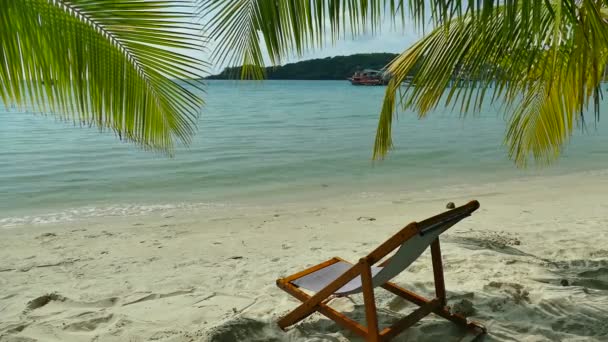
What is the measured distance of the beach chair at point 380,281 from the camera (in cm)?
235

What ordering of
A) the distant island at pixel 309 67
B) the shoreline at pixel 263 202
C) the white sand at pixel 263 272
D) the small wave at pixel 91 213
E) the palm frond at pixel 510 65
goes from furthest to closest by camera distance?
the shoreline at pixel 263 202 → the small wave at pixel 91 213 → the white sand at pixel 263 272 → the palm frond at pixel 510 65 → the distant island at pixel 309 67

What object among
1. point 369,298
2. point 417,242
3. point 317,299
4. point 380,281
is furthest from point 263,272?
point 417,242

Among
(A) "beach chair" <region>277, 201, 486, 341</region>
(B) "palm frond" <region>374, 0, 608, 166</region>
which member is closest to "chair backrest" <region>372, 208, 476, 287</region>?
(A) "beach chair" <region>277, 201, 486, 341</region>

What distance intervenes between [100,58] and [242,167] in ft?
30.6

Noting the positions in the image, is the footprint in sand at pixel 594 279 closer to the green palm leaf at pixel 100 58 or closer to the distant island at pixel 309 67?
the distant island at pixel 309 67

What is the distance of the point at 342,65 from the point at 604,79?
7978 millimetres

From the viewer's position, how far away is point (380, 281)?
2.56 meters

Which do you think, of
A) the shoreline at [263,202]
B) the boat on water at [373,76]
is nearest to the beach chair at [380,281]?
the boat on water at [373,76]

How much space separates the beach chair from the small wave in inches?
200

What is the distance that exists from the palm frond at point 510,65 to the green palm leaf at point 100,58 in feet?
4.33

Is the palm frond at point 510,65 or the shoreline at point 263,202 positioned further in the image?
the shoreline at point 263,202

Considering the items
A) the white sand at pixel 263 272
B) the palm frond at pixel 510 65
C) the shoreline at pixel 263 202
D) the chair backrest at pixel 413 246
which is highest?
the palm frond at pixel 510 65

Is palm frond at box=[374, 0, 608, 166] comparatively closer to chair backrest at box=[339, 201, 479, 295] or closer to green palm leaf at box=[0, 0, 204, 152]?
chair backrest at box=[339, 201, 479, 295]

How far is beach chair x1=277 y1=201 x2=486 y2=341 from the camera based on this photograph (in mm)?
2346
